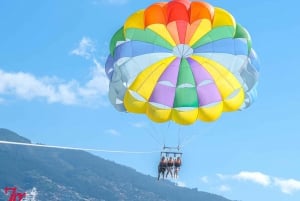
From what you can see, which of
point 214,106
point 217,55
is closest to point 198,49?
point 217,55

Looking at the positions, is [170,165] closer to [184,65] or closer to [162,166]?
[162,166]

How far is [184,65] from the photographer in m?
36.5

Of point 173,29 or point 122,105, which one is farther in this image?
point 122,105

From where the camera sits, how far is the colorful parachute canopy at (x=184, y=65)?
3566cm

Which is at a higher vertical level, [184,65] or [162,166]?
[184,65]

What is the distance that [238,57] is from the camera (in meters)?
35.9

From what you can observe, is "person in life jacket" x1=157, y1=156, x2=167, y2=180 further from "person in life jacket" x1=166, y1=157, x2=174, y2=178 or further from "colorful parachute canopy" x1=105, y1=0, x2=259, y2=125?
"colorful parachute canopy" x1=105, y1=0, x2=259, y2=125

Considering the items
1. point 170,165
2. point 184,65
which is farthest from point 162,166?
point 184,65

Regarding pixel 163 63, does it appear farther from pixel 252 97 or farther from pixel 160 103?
pixel 252 97

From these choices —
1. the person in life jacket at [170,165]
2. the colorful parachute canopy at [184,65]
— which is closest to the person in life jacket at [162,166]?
the person in life jacket at [170,165]

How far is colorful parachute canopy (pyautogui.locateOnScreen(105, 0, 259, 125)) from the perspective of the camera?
3566 cm

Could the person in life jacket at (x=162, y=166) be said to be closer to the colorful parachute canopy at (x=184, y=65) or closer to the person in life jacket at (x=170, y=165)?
the person in life jacket at (x=170, y=165)

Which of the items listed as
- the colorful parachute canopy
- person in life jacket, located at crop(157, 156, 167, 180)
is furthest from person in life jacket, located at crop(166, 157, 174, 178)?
the colorful parachute canopy

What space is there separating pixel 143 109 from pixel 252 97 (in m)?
7.09
